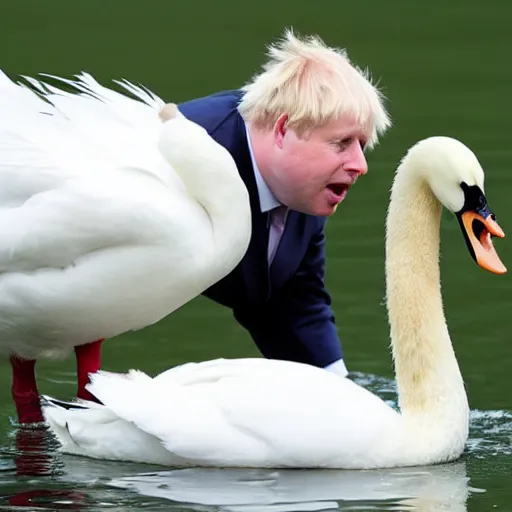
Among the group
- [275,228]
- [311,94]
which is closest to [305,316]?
[275,228]

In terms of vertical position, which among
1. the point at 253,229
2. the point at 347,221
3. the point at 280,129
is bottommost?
the point at 253,229

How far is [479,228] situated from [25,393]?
1.66 m

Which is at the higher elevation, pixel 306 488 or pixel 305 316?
pixel 305 316

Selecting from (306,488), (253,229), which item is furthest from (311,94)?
(306,488)

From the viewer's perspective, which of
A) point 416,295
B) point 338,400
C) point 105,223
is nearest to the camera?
point 338,400

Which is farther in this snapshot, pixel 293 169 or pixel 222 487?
pixel 293 169

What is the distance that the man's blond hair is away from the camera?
612cm

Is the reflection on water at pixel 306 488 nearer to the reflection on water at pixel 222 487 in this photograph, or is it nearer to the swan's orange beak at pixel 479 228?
the reflection on water at pixel 222 487

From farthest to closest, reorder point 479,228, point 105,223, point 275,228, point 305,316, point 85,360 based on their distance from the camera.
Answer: point 305,316 < point 275,228 < point 85,360 < point 479,228 < point 105,223

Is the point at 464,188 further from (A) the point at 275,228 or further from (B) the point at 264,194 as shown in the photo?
(A) the point at 275,228

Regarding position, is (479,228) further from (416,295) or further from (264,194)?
(264,194)

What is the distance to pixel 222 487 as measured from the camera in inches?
219

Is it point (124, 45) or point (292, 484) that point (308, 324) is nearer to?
point (292, 484)

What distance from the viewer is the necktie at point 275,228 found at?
6613 millimetres
